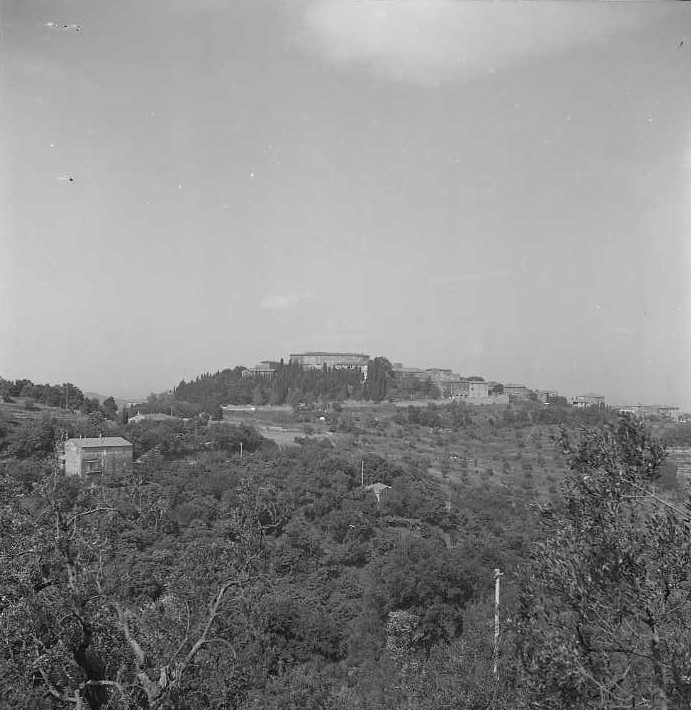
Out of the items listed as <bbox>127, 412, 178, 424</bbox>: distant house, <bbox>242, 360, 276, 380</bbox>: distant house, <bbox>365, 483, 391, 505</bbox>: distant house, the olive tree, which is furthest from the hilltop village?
<bbox>242, 360, 276, 380</bbox>: distant house

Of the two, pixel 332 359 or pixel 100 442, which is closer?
pixel 100 442

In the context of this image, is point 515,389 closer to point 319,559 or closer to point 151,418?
point 151,418

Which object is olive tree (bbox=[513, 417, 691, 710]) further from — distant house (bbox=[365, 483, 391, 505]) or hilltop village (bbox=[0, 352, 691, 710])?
distant house (bbox=[365, 483, 391, 505])

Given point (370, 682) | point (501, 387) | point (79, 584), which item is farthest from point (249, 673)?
point (501, 387)

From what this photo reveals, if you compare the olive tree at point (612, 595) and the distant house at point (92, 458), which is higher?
the olive tree at point (612, 595)

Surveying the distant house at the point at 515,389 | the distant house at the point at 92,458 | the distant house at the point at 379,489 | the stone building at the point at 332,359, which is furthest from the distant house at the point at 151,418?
the distant house at the point at 515,389

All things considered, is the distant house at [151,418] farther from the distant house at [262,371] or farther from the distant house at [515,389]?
the distant house at [515,389]

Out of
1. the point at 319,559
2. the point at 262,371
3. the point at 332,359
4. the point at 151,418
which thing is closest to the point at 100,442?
the point at 319,559
